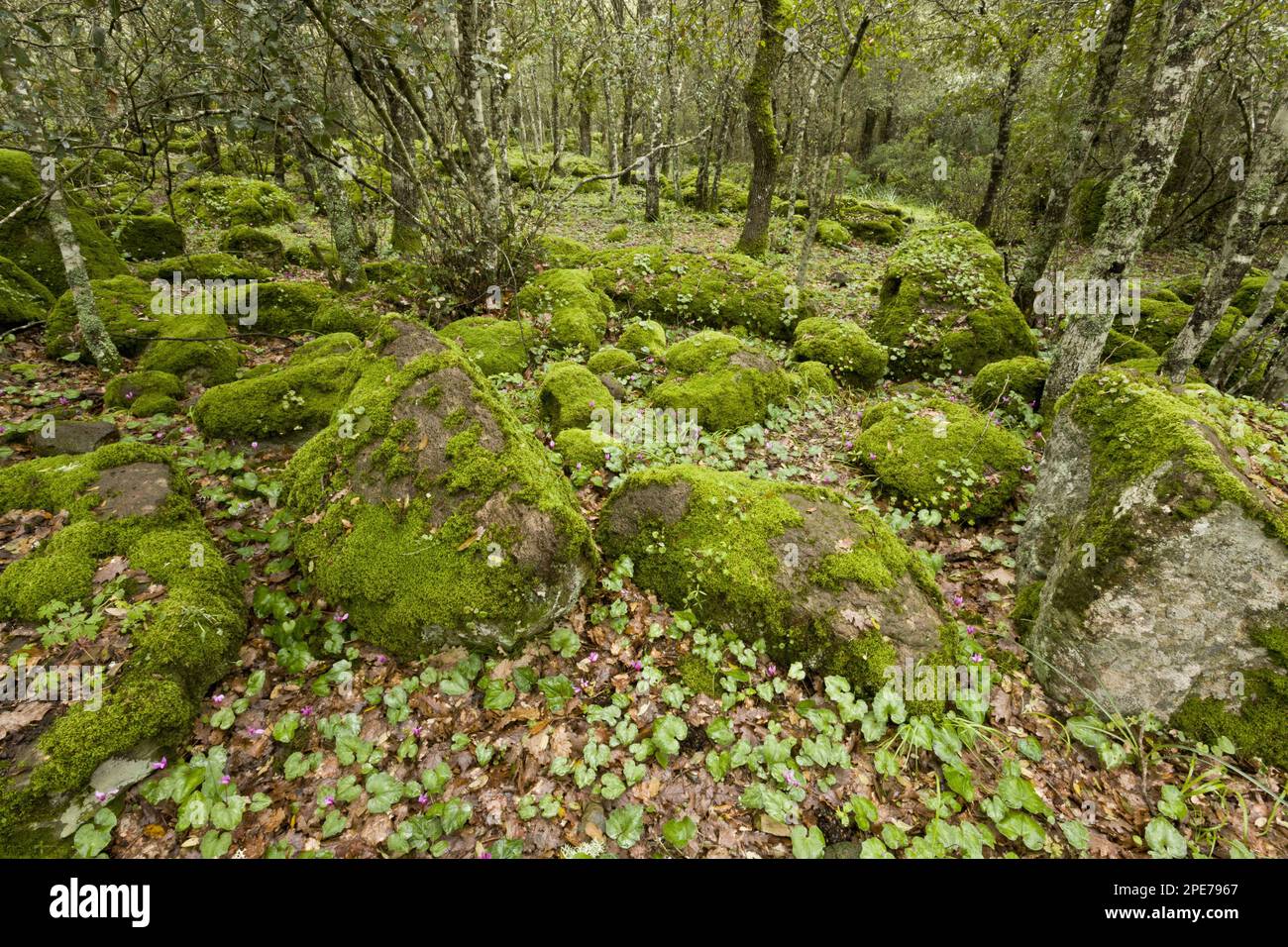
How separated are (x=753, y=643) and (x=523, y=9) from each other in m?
21.0

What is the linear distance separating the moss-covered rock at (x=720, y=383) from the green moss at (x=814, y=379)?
254 mm

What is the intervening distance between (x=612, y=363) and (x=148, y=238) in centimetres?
1143

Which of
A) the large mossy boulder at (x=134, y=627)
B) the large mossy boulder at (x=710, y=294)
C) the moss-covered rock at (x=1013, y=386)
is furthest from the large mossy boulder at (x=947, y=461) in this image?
the large mossy boulder at (x=134, y=627)

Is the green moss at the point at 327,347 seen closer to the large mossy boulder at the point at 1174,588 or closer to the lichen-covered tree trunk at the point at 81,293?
the lichen-covered tree trunk at the point at 81,293

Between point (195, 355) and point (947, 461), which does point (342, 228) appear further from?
point (947, 461)

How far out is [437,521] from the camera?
3838mm

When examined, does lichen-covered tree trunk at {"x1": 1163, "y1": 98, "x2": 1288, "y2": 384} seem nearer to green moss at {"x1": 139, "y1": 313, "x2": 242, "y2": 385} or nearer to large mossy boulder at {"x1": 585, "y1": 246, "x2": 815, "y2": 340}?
large mossy boulder at {"x1": 585, "y1": 246, "x2": 815, "y2": 340}

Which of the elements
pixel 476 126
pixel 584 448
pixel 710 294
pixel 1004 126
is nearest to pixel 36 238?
pixel 476 126

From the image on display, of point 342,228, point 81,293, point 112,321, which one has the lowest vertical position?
point 112,321

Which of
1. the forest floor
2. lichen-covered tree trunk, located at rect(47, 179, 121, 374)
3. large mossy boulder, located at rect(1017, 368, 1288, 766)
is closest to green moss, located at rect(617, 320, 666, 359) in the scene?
the forest floor

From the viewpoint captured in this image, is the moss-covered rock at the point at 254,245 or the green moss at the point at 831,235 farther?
the green moss at the point at 831,235

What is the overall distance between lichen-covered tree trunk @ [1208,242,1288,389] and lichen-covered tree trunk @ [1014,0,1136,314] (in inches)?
120

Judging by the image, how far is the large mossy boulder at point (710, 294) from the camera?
31.3ft
